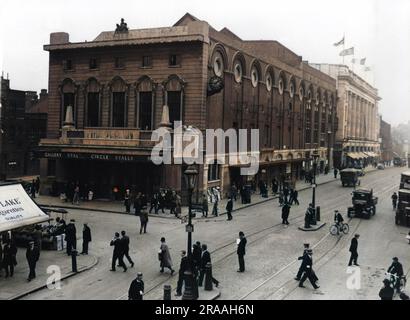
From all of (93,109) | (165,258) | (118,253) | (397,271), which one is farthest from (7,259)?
(93,109)

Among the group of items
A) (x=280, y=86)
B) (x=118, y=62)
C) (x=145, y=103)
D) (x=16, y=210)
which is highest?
(x=280, y=86)

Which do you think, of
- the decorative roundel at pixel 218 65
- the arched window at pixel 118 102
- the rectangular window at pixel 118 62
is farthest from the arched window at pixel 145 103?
the decorative roundel at pixel 218 65

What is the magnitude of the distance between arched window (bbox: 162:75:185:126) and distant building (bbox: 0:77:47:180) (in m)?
22.0

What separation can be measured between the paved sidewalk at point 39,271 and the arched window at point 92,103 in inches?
773

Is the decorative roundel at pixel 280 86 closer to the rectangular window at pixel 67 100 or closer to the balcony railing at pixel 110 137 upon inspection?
the balcony railing at pixel 110 137

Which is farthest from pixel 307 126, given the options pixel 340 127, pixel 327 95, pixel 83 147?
pixel 83 147

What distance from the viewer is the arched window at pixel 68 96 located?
40.6 meters

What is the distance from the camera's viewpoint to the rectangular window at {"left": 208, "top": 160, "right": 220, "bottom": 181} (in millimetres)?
37656

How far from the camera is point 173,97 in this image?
3641 centimetres

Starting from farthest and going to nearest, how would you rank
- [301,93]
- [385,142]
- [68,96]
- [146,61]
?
[385,142] < [301,93] < [68,96] < [146,61]

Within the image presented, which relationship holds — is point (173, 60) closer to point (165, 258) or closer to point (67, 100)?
point (67, 100)

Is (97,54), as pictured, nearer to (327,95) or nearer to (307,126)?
(307,126)

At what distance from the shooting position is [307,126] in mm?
63031

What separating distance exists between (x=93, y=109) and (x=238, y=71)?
12.9 m
